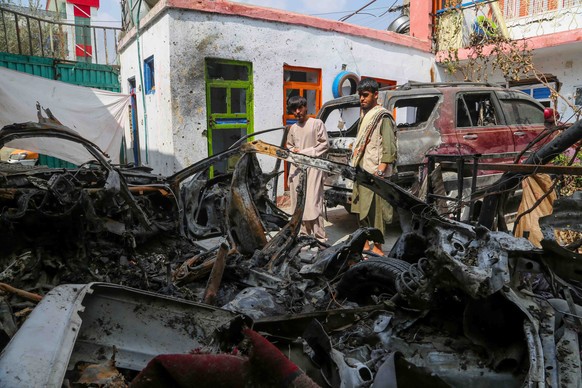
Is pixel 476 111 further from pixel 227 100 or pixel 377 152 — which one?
pixel 227 100

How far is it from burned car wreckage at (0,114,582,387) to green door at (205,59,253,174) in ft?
15.6

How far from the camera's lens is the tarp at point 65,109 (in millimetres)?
8562

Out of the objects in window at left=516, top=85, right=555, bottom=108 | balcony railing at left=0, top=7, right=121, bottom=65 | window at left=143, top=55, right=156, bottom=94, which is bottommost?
window at left=516, top=85, right=555, bottom=108

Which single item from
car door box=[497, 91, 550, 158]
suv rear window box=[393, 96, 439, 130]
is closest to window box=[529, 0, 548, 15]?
car door box=[497, 91, 550, 158]

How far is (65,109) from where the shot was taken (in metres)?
9.34

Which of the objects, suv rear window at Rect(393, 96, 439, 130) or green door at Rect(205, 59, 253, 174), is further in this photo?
green door at Rect(205, 59, 253, 174)

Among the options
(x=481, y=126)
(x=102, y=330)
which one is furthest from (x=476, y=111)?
(x=102, y=330)

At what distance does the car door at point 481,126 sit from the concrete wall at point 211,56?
3754 mm

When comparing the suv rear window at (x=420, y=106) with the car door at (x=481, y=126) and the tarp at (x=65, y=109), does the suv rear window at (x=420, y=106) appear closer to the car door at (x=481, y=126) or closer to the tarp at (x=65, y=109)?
the car door at (x=481, y=126)

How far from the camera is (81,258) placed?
3.29 m

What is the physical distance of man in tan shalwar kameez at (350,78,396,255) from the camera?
15.0ft

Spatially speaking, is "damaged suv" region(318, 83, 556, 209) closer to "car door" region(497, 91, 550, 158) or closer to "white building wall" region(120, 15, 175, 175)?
"car door" region(497, 91, 550, 158)

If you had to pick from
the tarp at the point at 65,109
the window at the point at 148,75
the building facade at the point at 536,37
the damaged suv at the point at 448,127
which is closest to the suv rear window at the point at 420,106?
the damaged suv at the point at 448,127

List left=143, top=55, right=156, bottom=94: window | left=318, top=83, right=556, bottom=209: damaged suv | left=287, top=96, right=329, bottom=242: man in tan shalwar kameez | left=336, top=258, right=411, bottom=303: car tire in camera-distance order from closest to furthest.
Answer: left=336, top=258, right=411, bottom=303: car tire < left=287, top=96, right=329, bottom=242: man in tan shalwar kameez < left=318, top=83, right=556, bottom=209: damaged suv < left=143, top=55, right=156, bottom=94: window
